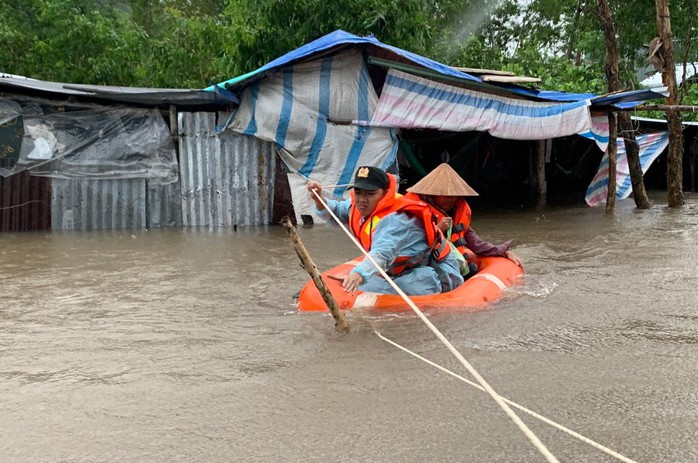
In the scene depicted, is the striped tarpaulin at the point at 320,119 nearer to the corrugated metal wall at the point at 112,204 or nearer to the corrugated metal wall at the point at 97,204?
the corrugated metal wall at the point at 112,204

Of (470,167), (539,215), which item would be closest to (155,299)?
(539,215)

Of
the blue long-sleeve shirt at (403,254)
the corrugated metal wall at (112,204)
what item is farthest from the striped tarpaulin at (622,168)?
the blue long-sleeve shirt at (403,254)

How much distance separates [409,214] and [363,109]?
615 centimetres

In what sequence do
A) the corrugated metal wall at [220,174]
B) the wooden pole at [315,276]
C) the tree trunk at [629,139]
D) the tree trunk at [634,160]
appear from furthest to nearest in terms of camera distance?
the tree trunk at [634,160] → the tree trunk at [629,139] → the corrugated metal wall at [220,174] → the wooden pole at [315,276]

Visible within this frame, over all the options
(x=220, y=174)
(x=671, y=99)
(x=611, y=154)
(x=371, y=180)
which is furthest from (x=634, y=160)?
(x=371, y=180)

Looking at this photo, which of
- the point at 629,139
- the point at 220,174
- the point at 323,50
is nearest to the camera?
the point at 323,50

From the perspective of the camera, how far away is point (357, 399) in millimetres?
3373

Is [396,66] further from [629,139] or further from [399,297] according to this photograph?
[399,297]

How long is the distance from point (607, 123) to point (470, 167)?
12.4 feet

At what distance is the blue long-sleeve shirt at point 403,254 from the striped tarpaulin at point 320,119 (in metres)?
5.47

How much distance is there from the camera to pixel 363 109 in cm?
1087

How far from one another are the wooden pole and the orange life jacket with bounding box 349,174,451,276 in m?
0.73

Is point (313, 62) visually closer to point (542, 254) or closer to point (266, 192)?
point (266, 192)

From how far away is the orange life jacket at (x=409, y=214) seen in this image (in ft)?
16.4
